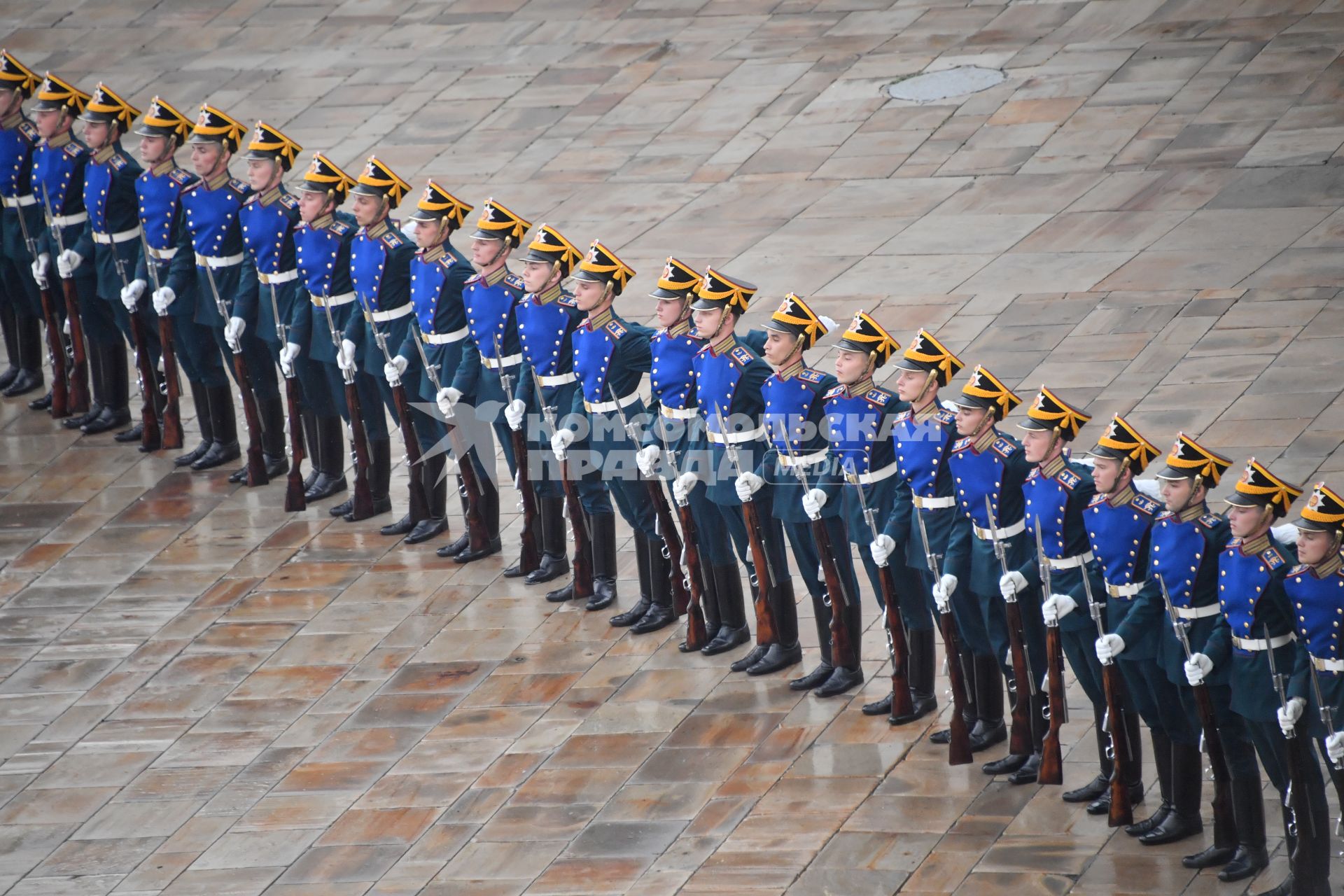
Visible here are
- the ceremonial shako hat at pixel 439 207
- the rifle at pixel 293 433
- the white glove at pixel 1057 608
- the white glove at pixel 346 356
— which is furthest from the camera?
the rifle at pixel 293 433

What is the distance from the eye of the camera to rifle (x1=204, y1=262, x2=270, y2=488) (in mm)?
13352

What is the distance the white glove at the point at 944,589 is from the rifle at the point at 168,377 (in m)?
6.04

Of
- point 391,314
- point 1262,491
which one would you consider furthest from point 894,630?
point 391,314

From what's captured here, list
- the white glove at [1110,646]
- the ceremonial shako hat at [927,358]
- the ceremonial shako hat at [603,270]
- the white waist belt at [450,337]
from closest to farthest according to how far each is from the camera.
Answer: the white glove at [1110,646], the ceremonial shako hat at [927,358], the ceremonial shako hat at [603,270], the white waist belt at [450,337]

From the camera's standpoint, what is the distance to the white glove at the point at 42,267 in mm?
14250

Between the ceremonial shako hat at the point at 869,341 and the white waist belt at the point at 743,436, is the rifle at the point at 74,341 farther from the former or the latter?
the ceremonial shako hat at the point at 869,341

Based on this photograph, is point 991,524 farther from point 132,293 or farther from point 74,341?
point 74,341

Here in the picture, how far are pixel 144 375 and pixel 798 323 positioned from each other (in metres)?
5.44

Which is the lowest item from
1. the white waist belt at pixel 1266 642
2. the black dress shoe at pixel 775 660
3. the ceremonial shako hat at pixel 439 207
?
the black dress shoe at pixel 775 660

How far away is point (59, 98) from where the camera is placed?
14008 millimetres

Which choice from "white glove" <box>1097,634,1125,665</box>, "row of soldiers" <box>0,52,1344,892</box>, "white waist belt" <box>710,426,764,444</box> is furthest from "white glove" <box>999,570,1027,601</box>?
"white waist belt" <box>710,426,764,444</box>

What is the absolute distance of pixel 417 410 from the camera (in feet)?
41.9

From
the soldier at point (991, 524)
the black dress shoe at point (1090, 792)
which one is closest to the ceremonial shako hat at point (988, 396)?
the soldier at point (991, 524)

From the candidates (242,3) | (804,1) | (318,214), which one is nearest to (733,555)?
(318,214)
